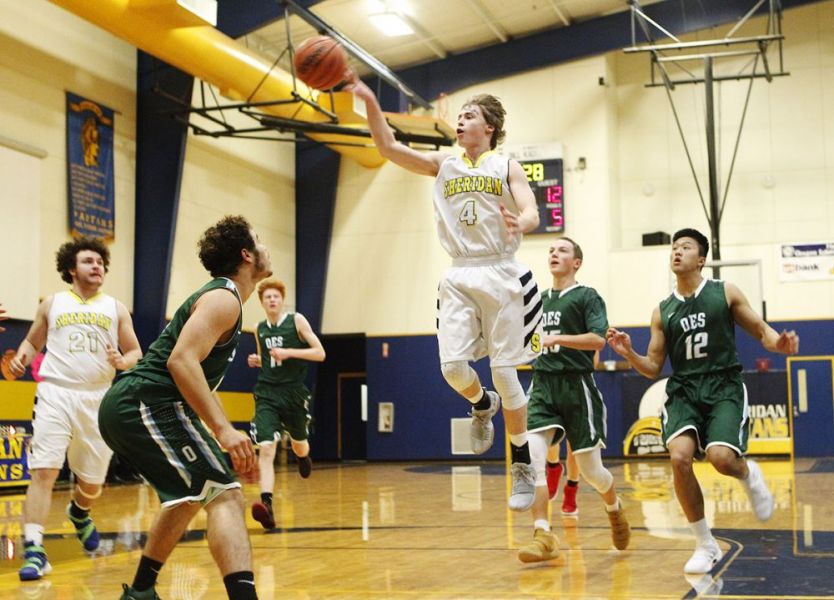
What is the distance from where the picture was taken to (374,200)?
72.1ft

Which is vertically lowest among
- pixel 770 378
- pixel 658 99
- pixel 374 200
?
pixel 770 378

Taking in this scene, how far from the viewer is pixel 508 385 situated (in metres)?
5.68

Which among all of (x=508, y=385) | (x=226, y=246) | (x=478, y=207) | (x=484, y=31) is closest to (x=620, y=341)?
(x=508, y=385)

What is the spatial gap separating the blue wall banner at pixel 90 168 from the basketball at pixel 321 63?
1075 centimetres

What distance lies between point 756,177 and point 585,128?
11.2ft

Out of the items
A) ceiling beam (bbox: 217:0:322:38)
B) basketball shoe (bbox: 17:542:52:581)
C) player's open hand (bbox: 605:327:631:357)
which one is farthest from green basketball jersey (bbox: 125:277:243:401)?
ceiling beam (bbox: 217:0:322:38)

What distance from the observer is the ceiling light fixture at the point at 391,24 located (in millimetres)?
18531

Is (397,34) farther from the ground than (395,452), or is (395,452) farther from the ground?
(397,34)

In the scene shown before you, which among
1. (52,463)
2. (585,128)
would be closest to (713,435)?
(52,463)

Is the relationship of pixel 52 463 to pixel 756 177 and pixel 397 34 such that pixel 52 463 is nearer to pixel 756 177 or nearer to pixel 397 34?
pixel 397 34

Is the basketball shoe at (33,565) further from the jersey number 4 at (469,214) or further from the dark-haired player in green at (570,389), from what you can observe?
the jersey number 4 at (469,214)

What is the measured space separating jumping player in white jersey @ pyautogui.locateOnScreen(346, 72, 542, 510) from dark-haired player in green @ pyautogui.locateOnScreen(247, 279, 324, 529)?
132 inches

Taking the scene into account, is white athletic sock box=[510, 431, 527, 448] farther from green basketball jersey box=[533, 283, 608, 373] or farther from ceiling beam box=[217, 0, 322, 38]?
ceiling beam box=[217, 0, 322, 38]

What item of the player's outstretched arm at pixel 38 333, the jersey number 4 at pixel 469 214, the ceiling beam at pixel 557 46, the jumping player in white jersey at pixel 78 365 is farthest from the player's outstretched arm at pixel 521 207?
the ceiling beam at pixel 557 46
